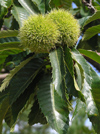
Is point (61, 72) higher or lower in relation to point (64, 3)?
lower

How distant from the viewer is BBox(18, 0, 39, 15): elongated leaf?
1276mm

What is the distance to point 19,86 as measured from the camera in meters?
1.08

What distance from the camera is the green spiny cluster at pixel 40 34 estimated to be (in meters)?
0.96

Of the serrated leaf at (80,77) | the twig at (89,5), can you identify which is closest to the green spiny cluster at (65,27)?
the serrated leaf at (80,77)

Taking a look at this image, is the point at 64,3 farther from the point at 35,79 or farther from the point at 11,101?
the point at 11,101

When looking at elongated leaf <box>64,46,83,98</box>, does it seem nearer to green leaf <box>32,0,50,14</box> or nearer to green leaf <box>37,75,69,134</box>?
green leaf <box>37,75,69,134</box>

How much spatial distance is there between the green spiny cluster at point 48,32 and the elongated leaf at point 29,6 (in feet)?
0.86

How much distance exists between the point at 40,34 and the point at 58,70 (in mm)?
191

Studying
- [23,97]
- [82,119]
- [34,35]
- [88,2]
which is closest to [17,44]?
[34,35]

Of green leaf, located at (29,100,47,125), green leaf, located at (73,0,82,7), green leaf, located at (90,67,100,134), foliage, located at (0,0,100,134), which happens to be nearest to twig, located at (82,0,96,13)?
green leaf, located at (73,0,82,7)

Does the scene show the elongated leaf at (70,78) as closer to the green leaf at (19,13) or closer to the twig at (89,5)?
the green leaf at (19,13)

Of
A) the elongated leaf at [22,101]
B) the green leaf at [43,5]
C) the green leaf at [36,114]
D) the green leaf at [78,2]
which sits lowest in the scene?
the green leaf at [36,114]

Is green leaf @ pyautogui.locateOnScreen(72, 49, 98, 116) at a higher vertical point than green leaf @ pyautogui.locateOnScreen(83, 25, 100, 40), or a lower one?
lower

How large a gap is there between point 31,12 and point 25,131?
758cm
